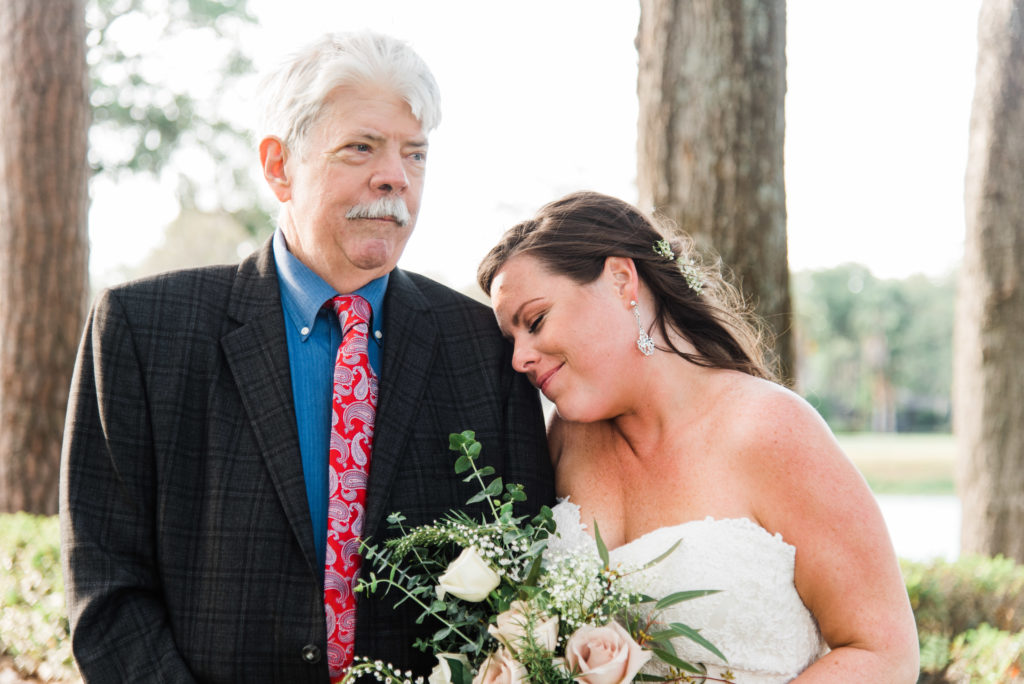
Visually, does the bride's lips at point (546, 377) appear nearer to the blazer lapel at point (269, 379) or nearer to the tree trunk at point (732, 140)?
the blazer lapel at point (269, 379)

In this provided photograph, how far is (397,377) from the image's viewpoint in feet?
9.20

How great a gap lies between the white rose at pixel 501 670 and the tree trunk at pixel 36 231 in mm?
5640

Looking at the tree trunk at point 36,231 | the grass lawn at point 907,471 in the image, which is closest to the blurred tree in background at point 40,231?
the tree trunk at point 36,231

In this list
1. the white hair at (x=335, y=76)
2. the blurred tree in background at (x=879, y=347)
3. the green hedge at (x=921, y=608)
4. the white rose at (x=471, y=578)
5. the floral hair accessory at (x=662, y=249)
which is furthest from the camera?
the blurred tree in background at (x=879, y=347)

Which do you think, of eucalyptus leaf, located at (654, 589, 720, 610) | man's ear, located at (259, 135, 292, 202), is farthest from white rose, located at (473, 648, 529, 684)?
man's ear, located at (259, 135, 292, 202)

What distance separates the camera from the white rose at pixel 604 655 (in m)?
2.14

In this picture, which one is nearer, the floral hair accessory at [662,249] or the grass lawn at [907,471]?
the floral hair accessory at [662,249]

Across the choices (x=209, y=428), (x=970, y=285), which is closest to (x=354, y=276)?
(x=209, y=428)

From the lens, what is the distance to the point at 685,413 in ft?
9.68

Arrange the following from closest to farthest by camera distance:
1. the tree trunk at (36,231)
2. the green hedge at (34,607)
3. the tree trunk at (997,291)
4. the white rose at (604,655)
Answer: the white rose at (604,655) < the green hedge at (34,607) < the tree trunk at (997,291) < the tree trunk at (36,231)

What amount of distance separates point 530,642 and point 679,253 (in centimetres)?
150

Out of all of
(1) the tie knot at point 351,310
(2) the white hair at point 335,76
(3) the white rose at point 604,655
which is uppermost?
(2) the white hair at point 335,76

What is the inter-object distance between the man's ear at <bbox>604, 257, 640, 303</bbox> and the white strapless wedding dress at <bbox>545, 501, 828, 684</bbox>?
0.74m

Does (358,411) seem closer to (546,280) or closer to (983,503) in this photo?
(546,280)
